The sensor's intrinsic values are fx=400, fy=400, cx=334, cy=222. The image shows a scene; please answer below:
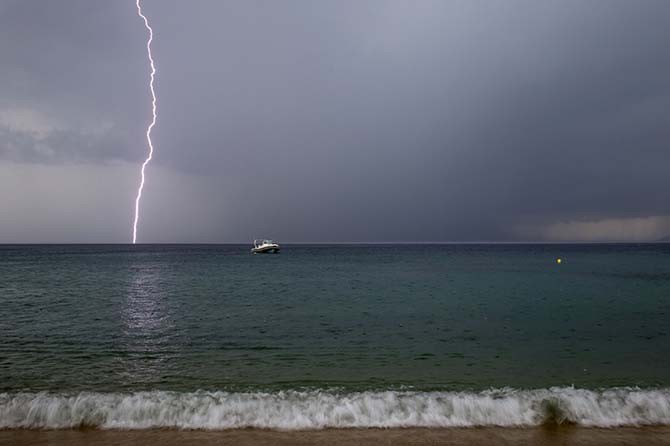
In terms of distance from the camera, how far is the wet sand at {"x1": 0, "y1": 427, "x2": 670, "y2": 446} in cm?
857

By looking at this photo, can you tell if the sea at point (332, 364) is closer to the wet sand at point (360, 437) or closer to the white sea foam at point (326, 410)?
the white sea foam at point (326, 410)

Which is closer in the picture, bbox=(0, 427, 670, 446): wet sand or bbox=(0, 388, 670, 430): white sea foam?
bbox=(0, 427, 670, 446): wet sand

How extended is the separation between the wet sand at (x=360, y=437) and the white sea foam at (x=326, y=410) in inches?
15.4

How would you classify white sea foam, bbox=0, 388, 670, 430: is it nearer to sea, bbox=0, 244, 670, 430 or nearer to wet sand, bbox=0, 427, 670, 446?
sea, bbox=0, 244, 670, 430

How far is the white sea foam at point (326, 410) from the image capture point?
9.77 meters

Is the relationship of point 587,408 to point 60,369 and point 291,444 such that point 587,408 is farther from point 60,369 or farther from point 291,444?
point 60,369

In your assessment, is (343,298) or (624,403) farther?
(343,298)

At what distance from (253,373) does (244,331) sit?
8240 millimetres

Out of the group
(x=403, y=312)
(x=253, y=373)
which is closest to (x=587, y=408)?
(x=253, y=373)

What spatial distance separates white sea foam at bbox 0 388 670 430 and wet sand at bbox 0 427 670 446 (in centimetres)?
39

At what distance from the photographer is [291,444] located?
8.47 meters

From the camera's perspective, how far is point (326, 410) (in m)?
10.4

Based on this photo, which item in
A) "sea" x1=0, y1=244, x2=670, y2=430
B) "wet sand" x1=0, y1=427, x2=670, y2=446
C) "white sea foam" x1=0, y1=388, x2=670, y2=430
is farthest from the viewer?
"sea" x1=0, y1=244, x2=670, y2=430

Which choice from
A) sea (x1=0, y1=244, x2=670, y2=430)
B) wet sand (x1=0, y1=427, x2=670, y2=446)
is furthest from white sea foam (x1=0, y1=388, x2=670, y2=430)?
wet sand (x1=0, y1=427, x2=670, y2=446)
